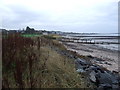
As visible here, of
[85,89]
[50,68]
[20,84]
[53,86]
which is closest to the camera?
[20,84]

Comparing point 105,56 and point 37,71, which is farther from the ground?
point 37,71

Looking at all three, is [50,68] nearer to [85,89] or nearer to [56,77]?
[56,77]

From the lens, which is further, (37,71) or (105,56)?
(105,56)

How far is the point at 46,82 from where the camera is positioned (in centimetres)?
573

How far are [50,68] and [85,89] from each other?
1.34 metres

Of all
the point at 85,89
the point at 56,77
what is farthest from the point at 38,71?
the point at 85,89

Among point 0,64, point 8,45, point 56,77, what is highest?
point 8,45

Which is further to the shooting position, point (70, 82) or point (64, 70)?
point (64, 70)

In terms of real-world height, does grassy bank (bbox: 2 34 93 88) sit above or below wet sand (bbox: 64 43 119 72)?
above

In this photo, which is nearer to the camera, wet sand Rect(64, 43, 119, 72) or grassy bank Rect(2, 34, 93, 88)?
grassy bank Rect(2, 34, 93, 88)

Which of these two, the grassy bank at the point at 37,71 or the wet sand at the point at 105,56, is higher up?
the grassy bank at the point at 37,71

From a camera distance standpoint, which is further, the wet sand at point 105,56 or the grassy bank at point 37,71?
the wet sand at point 105,56

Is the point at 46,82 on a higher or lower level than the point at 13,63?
lower

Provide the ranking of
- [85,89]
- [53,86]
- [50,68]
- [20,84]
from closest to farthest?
[20,84], [53,86], [85,89], [50,68]
